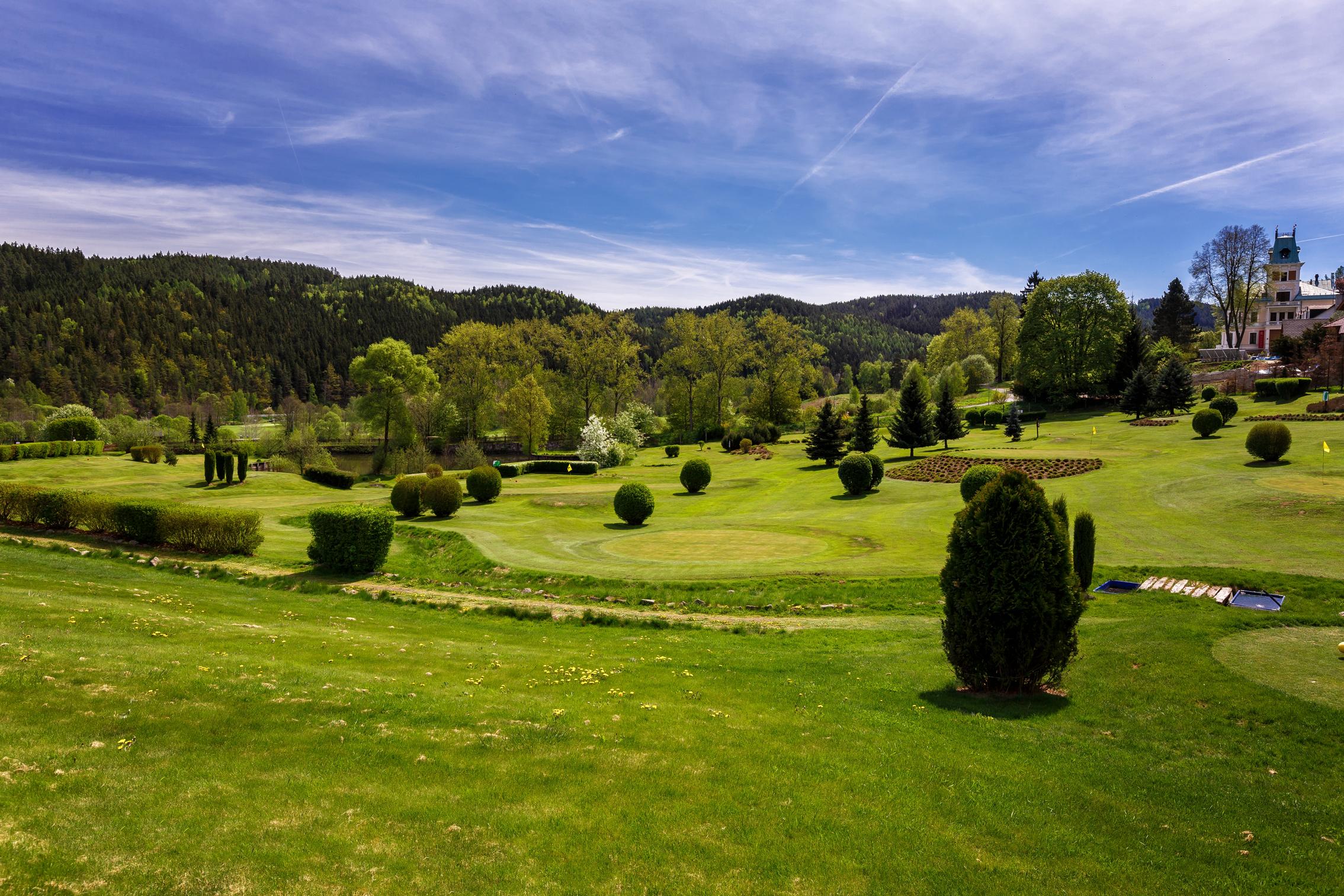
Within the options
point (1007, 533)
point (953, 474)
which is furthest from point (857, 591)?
point (953, 474)

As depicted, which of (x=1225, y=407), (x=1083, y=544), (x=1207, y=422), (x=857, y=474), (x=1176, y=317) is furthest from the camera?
(x=1176, y=317)

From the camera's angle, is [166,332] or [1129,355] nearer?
[1129,355]

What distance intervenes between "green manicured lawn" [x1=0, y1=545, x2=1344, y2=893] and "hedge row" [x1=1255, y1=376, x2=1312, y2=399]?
58177 mm

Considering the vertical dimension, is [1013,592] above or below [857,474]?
above

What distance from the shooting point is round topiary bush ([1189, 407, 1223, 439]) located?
4434 centimetres

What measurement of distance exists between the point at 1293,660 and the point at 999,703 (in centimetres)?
504

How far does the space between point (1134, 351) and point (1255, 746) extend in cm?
7089

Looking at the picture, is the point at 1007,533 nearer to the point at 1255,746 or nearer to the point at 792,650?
the point at 1255,746

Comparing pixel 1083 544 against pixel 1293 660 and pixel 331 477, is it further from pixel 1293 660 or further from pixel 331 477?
pixel 331 477

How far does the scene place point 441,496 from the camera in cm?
3478

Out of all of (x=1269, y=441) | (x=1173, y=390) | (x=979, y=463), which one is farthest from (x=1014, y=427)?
(x=1269, y=441)

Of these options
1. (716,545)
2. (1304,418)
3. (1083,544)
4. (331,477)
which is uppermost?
(1304,418)

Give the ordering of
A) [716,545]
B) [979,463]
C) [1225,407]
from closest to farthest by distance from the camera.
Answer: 1. [716,545]
2. [979,463]
3. [1225,407]

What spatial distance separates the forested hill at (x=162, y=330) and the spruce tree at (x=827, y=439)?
365 ft
